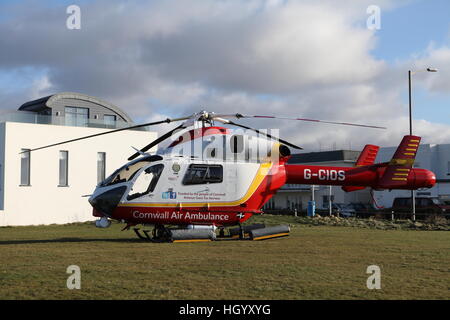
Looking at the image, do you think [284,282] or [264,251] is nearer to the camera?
[284,282]

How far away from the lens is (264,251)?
611 inches

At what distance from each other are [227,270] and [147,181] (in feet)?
25.0

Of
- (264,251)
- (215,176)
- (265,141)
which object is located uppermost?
(265,141)

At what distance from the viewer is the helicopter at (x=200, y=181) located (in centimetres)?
1842

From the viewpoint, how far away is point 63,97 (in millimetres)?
42656

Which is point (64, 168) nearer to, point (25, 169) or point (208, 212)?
point (25, 169)

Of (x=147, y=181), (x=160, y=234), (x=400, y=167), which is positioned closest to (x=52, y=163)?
(x=160, y=234)

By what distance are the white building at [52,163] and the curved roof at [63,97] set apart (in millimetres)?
241

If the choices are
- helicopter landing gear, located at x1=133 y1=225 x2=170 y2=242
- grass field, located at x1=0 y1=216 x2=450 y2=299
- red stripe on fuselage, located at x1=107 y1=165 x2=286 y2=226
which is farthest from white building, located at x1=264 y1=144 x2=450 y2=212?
grass field, located at x1=0 y1=216 x2=450 y2=299

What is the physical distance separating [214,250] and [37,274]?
19.9ft
